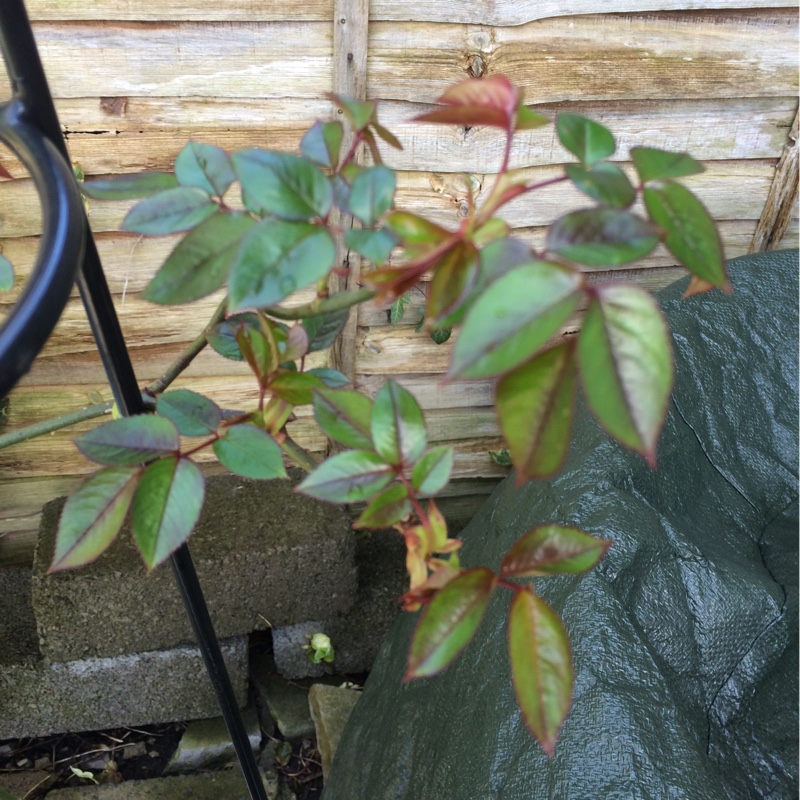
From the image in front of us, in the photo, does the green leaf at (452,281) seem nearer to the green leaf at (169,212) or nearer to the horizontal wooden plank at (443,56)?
the green leaf at (169,212)

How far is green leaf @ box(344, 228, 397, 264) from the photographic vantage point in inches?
17.3

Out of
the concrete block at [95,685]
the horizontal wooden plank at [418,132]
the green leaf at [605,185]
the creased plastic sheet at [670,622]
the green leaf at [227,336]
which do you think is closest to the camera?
the green leaf at [605,185]

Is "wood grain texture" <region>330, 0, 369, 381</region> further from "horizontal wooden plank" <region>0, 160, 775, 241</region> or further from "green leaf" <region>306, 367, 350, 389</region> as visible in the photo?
"green leaf" <region>306, 367, 350, 389</region>

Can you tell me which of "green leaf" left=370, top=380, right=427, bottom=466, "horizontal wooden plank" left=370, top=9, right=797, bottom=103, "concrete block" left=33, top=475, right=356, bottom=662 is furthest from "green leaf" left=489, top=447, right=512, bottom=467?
"green leaf" left=370, top=380, right=427, bottom=466

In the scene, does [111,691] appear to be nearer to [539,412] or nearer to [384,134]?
[384,134]

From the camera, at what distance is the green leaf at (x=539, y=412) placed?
312 millimetres

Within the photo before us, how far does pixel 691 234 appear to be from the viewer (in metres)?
0.40

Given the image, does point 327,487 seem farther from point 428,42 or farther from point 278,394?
point 428,42

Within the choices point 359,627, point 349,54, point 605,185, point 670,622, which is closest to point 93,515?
point 605,185

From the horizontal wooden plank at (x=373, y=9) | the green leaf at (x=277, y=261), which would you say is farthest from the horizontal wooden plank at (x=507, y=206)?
the green leaf at (x=277, y=261)

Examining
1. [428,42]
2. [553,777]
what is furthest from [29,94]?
[428,42]

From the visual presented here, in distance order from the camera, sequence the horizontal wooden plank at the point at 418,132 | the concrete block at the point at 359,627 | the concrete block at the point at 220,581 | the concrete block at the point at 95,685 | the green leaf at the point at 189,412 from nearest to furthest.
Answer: the green leaf at the point at 189,412 → the horizontal wooden plank at the point at 418,132 → the concrete block at the point at 220,581 → the concrete block at the point at 95,685 → the concrete block at the point at 359,627

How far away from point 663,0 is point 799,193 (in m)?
0.62

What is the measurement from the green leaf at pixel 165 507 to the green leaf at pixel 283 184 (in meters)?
0.19
